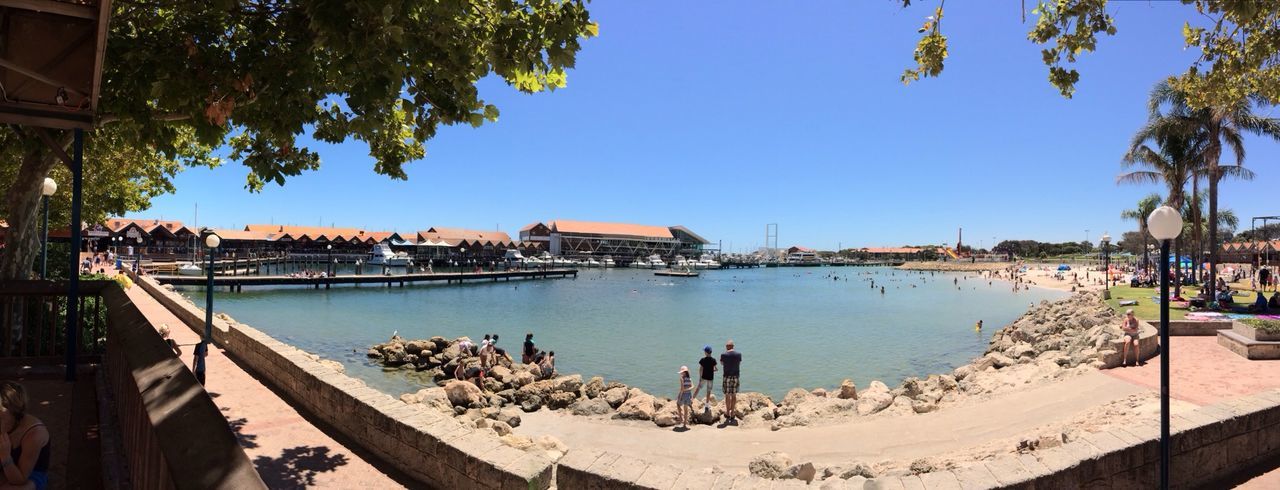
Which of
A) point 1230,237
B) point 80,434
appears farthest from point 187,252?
point 1230,237

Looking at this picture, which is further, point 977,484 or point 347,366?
point 347,366

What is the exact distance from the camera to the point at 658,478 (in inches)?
187

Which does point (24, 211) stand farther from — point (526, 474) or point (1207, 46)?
point (1207, 46)

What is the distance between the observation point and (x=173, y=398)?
7.54ft

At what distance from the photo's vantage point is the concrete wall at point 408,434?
16.5 ft

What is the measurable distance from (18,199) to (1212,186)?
34.7m

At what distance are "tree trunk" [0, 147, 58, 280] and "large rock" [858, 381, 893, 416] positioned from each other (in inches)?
583

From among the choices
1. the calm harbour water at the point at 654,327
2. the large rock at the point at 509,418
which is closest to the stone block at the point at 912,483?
the large rock at the point at 509,418

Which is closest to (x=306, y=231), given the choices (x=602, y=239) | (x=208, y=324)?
(x=602, y=239)

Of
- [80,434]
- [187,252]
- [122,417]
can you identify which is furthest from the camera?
[187,252]

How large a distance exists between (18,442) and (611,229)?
131944 millimetres

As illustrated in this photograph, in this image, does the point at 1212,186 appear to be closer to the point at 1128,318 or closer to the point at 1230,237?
the point at 1128,318

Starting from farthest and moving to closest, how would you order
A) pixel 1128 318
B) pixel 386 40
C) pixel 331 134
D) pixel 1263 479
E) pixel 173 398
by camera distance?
pixel 1128 318
pixel 331 134
pixel 1263 479
pixel 386 40
pixel 173 398

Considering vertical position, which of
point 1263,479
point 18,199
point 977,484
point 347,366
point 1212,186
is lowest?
point 347,366
